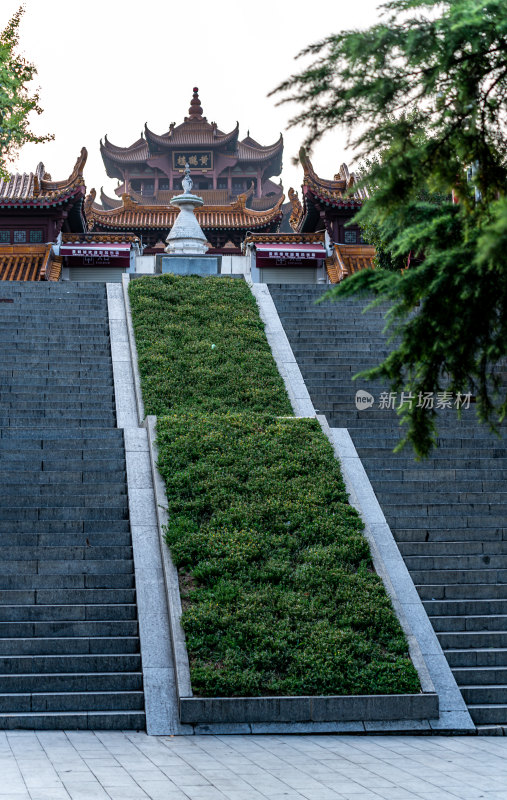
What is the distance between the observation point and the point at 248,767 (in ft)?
19.5

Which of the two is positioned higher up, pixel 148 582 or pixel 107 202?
pixel 107 202

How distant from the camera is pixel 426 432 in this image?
16.5 feet

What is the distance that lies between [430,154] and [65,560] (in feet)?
17.9

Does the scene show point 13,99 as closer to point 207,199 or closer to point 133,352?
point 133,352

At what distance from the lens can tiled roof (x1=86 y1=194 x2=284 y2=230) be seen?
35344 millimetres

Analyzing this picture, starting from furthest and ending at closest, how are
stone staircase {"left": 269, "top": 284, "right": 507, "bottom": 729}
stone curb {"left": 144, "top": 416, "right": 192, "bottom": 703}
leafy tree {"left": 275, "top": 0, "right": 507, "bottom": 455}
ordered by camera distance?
stone staircase {"left": 269, "top": 284, "right": 507, "bottom": 729}, stone curb {"left": 144, "top": 416, "right": 192, "bottom": 703}, leafy tree {"left": 275, "top": 0, "right": 507, "bottom": 455}

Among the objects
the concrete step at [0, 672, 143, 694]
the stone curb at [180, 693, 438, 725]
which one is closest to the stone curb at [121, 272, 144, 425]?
the concrete step at [0, 672, 143, 694]

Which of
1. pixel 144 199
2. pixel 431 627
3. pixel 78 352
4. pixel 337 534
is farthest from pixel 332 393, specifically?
pixel 144 199

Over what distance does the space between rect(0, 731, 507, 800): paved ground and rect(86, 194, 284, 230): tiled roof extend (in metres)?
29.8

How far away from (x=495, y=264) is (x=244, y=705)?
419cm

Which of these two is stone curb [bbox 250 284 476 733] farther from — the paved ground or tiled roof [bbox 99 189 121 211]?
tiled roof [bbox 99 189 121 211]

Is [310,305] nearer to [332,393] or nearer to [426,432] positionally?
[332,393]

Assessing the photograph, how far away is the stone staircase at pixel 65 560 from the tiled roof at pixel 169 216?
22653mm

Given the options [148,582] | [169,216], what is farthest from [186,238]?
[169,216]
